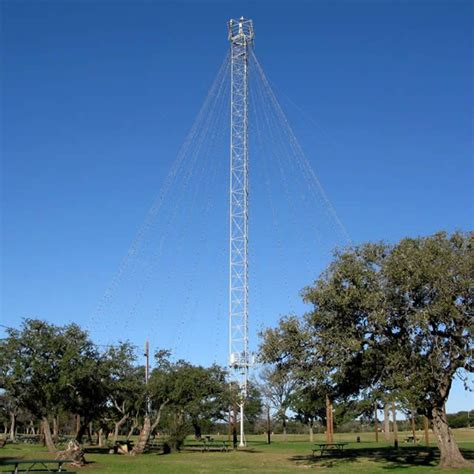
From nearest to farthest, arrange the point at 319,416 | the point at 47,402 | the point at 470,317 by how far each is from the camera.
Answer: the point at 470,317 → the point at 47,402 → the point at 319,416

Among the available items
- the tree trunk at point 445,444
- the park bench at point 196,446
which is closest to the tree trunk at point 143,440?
the park bench at point 196,446

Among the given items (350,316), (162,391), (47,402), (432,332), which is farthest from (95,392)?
(432,332)

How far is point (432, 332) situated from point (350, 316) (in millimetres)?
4150

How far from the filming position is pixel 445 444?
1276 inches

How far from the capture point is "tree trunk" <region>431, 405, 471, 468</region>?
104 feet

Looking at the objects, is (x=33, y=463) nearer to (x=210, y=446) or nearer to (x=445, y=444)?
(x=445, y=444)

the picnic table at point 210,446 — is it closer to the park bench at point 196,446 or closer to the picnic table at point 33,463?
the park bench at point 196,446

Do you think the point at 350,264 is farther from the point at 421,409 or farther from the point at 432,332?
the point at 421,409

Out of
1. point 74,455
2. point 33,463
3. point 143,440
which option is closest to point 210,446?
point 143,440

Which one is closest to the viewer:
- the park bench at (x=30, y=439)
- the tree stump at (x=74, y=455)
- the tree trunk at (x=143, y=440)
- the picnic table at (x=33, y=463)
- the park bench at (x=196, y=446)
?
the picnic table at (x=33, y=463)

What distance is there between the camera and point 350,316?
111 feet

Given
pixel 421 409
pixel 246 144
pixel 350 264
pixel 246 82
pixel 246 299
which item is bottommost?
pixel 421 409

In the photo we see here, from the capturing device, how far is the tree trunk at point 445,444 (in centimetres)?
3183

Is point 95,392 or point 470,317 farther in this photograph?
point 95,392
